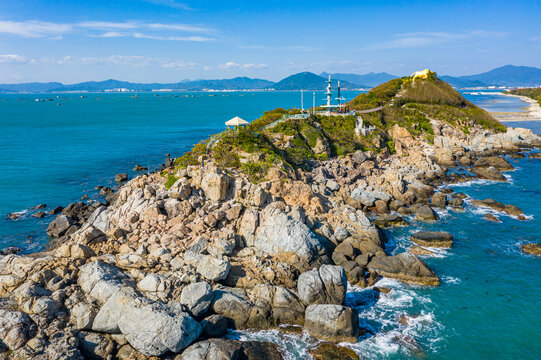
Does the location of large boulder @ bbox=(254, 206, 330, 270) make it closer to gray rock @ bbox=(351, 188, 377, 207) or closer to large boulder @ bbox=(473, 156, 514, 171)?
gray rock @ bbox=(351, 188, 377, 207)

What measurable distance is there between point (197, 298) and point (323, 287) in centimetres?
786

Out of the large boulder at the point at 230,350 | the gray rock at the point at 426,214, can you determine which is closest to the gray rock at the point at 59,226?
the large boulder at the point at 230,350

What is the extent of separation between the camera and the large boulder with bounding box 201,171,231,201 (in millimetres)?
31938

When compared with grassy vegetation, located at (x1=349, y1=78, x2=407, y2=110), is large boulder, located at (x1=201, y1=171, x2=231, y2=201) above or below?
below

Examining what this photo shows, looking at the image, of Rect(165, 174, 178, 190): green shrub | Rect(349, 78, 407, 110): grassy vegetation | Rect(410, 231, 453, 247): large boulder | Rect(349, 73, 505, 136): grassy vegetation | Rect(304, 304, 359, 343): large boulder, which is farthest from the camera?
Rect(349, 78, 407, 110): grassy vegetation

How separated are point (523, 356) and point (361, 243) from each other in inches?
509

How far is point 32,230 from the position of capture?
115ft

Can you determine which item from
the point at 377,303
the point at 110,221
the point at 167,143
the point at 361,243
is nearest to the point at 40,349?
the point at 110,221

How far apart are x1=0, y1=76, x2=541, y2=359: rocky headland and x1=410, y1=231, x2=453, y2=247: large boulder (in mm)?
115

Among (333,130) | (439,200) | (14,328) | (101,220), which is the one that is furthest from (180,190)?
(333,130)

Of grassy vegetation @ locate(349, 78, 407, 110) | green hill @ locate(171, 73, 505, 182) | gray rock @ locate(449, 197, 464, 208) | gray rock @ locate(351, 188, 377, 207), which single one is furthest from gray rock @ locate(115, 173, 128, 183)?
grassy vegetation @ locate(349, 78, 407, 110)

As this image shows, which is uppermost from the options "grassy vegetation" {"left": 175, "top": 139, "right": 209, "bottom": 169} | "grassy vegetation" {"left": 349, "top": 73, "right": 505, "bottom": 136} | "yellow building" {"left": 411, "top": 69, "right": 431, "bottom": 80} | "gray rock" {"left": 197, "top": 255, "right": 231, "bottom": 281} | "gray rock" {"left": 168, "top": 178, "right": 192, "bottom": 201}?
"yellow building" {"left": 411, "top": 69, "right": 431, "bottom": 80}

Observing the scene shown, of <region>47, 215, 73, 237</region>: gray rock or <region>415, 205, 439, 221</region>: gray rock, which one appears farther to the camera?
<region>415, 205, 439, 221</region>: gray rock

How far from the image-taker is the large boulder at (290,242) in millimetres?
26219
